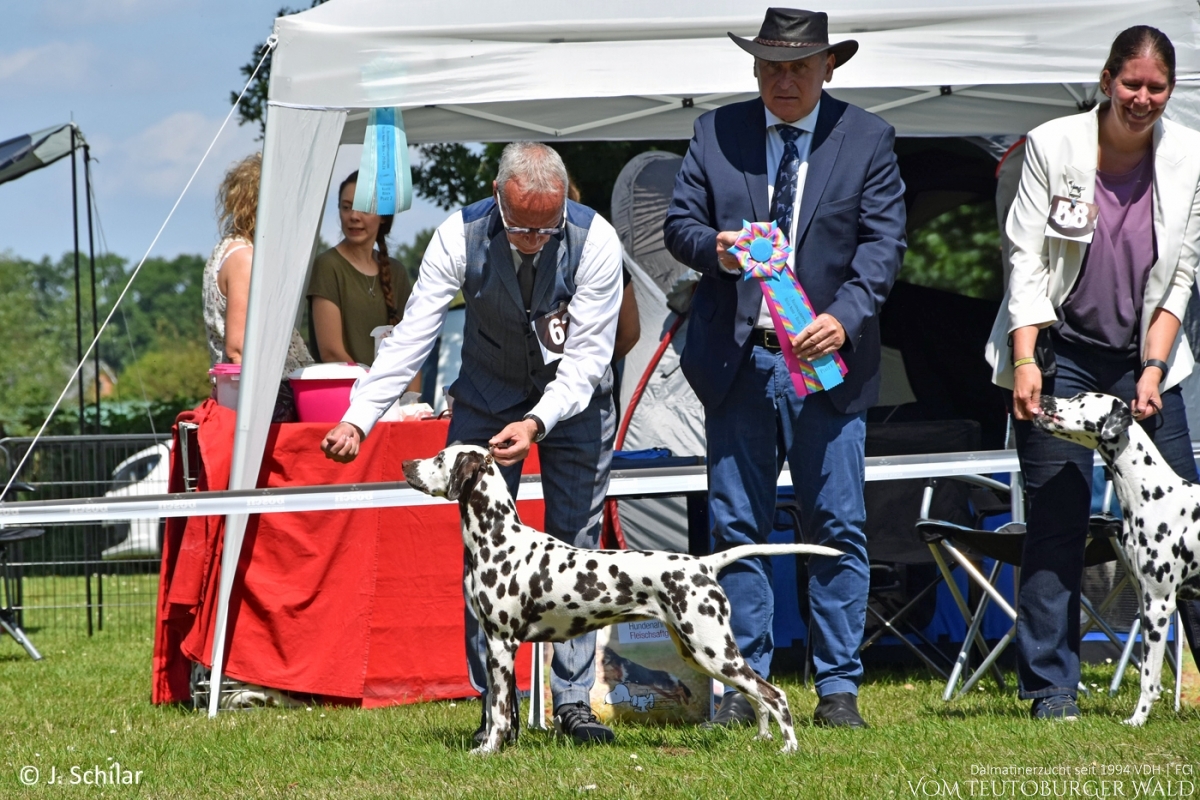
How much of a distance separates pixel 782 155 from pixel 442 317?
109cm

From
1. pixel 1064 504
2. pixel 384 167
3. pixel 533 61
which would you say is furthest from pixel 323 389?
pixel 1064 504

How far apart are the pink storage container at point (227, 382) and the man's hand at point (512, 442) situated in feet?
5.67

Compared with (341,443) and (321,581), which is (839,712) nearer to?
(341,443)

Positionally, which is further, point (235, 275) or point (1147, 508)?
point (235, 275)

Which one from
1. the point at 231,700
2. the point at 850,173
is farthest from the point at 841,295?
the point at 231,700

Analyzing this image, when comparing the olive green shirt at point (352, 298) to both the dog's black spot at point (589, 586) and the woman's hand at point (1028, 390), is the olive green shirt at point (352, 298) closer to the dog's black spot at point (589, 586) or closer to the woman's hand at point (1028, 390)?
the dog's black spot at point (589, 586)

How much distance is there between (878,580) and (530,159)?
2.85 m

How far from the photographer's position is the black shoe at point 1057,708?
12.5 feet

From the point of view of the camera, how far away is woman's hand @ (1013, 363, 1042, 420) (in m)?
3.70

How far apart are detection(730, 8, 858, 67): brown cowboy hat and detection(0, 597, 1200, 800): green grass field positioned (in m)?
1.88

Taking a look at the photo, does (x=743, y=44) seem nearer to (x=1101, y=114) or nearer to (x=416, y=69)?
(x=1101, y=114)

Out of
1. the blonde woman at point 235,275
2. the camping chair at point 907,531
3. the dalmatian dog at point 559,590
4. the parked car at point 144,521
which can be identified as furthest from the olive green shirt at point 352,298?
the parked car at point 144,521

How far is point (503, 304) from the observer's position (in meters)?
3.79

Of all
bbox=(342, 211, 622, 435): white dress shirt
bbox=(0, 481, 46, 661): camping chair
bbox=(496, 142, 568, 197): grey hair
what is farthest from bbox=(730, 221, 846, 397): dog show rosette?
bbox=(0, 481, 46, 661): camping chair
